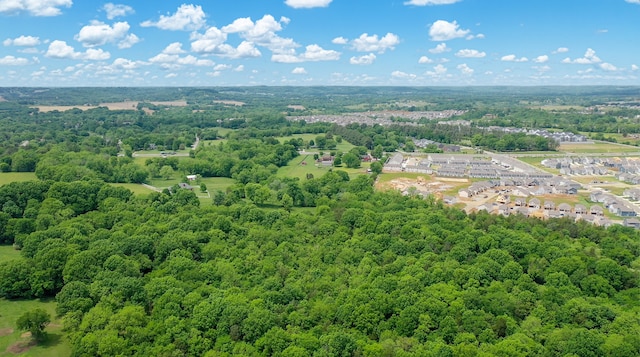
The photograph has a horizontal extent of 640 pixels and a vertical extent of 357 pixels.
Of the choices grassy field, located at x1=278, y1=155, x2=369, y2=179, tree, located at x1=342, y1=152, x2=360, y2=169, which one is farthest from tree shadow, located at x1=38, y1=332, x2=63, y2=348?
tree, located at x1=342, y1=152, x2=360, y2=169

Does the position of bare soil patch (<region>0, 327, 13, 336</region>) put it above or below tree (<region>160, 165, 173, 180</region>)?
below

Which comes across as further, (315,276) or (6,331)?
(315,276)

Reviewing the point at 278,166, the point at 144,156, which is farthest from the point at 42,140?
the point at 278,166

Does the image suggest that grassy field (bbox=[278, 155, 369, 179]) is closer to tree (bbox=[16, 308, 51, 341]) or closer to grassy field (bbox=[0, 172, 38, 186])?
grassy field (bbox=[0, 172, 38, 186])

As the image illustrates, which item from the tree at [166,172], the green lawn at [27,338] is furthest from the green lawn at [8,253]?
the tree at [166,172]

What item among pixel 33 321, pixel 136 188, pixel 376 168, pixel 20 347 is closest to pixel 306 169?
pixel 376 168

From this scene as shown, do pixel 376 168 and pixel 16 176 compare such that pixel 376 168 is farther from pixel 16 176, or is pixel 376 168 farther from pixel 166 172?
pixel 16 176
